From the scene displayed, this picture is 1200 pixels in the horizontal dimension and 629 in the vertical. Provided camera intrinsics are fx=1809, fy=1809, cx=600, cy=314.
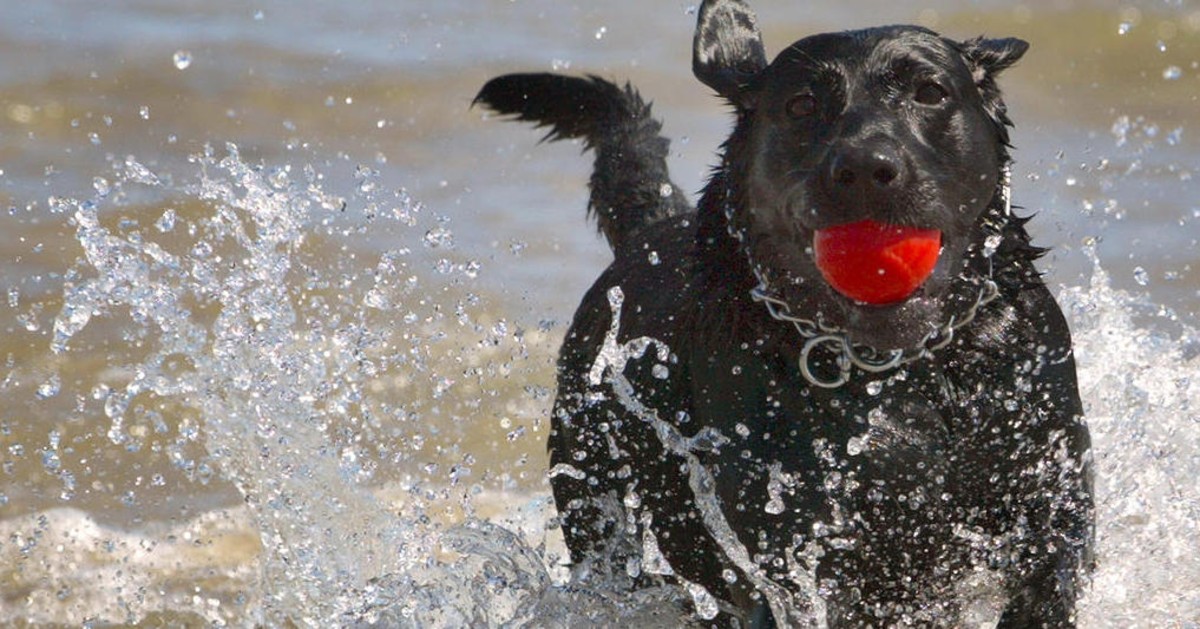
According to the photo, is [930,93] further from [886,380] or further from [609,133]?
[609,133]

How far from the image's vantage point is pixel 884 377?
378 centimetres

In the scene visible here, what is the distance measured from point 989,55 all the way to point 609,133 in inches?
54.7

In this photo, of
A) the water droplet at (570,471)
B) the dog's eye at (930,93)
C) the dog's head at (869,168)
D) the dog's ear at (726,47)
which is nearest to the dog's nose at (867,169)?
the dog's head at (869,168)

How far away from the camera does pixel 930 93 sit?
372 cm

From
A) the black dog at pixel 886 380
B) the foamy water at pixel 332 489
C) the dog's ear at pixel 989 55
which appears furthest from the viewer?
the foamy water at pixel 332 489

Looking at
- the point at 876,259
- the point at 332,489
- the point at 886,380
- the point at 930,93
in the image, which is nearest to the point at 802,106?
the point at 930,93

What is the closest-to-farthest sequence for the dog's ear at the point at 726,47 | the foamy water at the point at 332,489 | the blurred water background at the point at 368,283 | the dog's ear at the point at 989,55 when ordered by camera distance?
the dog's ear at the point at 989,55
the dog's ear at the point at 726,47
the foamy water at the point at 332,489
the blurred water background at the point at 368,283

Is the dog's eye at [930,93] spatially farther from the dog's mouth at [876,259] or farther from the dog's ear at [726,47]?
the dog's ear at [726,47]

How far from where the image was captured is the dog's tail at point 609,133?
16.4 feet

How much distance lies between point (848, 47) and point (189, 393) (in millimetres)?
2421

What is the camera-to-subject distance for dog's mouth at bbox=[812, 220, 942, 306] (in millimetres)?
3457

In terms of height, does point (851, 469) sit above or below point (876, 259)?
below

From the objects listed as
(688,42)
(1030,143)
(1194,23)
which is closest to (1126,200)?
(1030,143)

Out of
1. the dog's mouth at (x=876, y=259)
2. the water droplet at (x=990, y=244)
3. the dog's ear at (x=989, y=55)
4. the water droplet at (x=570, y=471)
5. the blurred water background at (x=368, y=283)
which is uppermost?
the dog's ear at (x=989, y=55)
